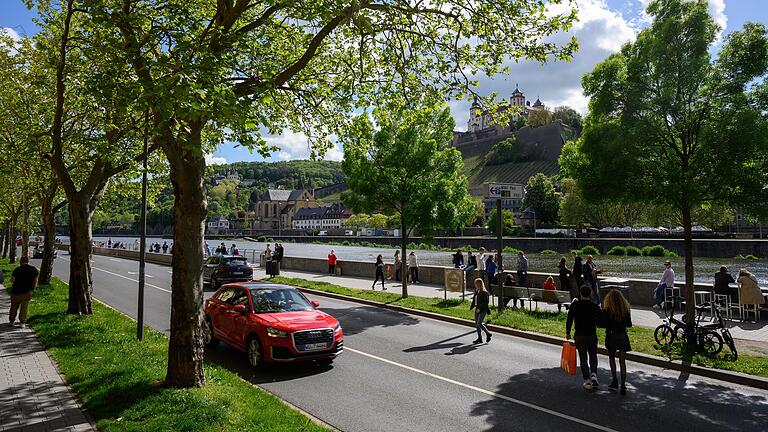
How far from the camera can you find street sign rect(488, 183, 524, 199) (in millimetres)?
14484

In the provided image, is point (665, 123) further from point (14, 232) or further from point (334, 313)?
point (14, 232)

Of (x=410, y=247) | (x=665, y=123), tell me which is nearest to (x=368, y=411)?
(x=665, y=123)

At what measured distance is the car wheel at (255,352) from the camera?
373 inches

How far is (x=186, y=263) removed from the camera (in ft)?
24.2

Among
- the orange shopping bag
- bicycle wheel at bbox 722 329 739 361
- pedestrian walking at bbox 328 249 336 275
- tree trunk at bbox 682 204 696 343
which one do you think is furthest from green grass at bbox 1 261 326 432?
pedestrian walking at bbox 328 249 336 275

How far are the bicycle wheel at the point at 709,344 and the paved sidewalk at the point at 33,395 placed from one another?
10559 millimetres

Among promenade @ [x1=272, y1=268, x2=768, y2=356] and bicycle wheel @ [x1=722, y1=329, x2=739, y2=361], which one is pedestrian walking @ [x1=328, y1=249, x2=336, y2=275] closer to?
promenade @ [x1=272, y1=268, x2=768, y2=356]

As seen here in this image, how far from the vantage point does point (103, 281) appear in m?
27.6

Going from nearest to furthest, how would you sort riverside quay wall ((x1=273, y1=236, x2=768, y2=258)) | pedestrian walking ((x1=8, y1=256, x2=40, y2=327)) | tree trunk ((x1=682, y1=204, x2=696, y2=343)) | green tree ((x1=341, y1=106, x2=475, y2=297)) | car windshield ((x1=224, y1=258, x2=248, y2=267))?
1. tree trunk ((x1=682, y1=204, x2=696, y2=343))
2. pedestrian walking ((x1=8, y1=256, x2=40, y2=327))
3. green tree ((x1=341, y1=106, x2=475, y2=297))
4. car windshield ((x1=224, y1=258, x2=248, y2=267))
5. riverside quay wall ((x1=273, y1=236, x2=768, y2=258))

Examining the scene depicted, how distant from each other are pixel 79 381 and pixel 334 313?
9.24 metres

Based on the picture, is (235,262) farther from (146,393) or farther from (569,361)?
(569,361)

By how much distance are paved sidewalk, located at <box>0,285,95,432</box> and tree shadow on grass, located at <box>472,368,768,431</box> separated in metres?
5.36

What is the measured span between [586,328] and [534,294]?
7544mm

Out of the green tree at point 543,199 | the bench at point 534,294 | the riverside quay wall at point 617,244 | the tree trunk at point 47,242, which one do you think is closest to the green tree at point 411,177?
the bench at point 534,294
